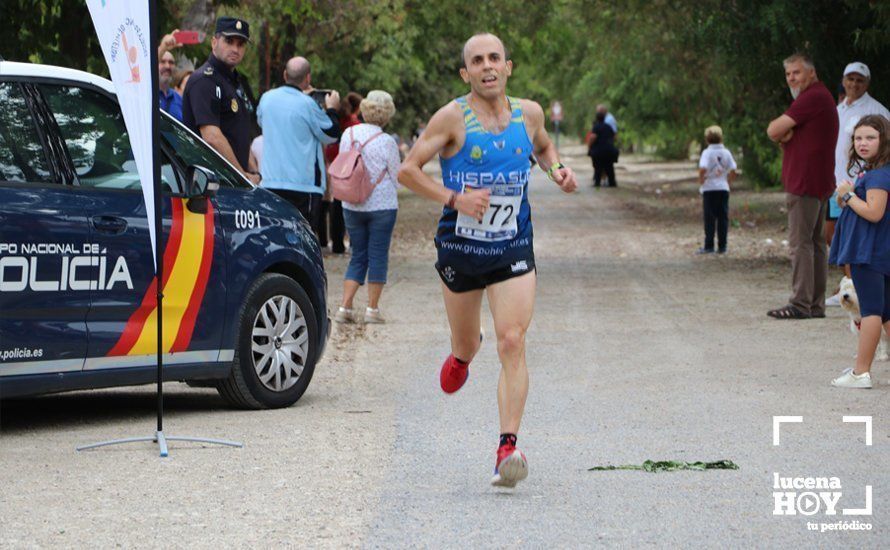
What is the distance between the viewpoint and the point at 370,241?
45.0 feet

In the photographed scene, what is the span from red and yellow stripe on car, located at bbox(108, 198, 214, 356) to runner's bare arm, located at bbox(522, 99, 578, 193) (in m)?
2.14

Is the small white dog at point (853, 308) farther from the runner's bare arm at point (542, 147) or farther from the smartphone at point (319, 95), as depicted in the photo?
the smartphone at point (319, 95)

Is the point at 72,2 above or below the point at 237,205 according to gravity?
above

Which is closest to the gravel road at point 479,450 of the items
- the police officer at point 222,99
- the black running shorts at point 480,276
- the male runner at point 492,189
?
the male runner at point 492,189

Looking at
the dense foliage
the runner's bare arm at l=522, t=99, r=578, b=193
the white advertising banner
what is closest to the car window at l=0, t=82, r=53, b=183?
the white advertising banner

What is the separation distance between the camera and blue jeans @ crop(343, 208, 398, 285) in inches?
537

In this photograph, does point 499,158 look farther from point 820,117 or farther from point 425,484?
point 820,117

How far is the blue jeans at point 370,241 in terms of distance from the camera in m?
13.6

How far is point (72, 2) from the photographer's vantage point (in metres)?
14.8

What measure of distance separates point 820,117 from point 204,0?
7.66 m

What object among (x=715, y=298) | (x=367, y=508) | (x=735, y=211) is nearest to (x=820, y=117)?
(x=715, y=298)

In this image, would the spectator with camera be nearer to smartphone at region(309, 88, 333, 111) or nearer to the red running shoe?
smartphone at region(309, 88, 333, 111)

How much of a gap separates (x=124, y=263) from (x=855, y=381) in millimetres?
4588

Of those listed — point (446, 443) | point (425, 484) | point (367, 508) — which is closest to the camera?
point (367, 508)
